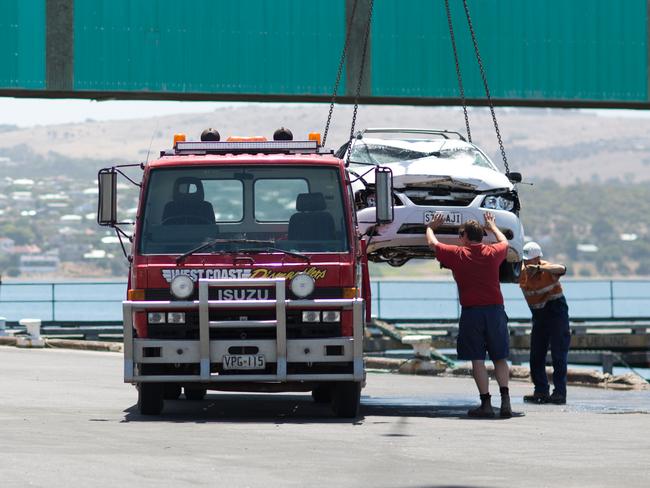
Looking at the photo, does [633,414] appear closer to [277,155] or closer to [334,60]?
[277,155]

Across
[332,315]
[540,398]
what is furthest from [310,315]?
[540,398]

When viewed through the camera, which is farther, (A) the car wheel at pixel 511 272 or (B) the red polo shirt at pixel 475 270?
(A) the car wheel at pixel 511 272

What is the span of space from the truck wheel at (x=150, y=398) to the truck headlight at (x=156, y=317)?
0.76 m

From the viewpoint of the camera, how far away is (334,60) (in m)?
27.9

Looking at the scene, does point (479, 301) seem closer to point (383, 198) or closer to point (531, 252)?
point (383, 198)

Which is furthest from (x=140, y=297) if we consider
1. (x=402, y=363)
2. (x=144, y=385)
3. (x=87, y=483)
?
(x=402, y=363)

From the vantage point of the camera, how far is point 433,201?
16.2m

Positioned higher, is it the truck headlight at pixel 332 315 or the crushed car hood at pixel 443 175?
the crushed car hood at pixel 443 175

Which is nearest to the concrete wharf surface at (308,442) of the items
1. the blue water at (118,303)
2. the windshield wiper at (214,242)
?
the windshield wiper at (214,242)

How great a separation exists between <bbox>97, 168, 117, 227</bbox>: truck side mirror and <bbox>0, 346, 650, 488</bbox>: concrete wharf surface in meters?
1.79

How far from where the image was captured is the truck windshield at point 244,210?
43.9 ft

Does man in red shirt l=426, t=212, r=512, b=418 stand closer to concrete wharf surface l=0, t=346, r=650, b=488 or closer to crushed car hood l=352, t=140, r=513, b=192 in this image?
concrete wharf surface l=0, t=346, r=650, b=488

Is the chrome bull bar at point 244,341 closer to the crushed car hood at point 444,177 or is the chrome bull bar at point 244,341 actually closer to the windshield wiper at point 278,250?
the windshield wiper at point 278,250

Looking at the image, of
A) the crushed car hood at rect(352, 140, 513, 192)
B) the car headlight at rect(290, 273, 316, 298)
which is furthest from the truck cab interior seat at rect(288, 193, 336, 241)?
the crushed car hood at rect(352, 140, 513, 192)
